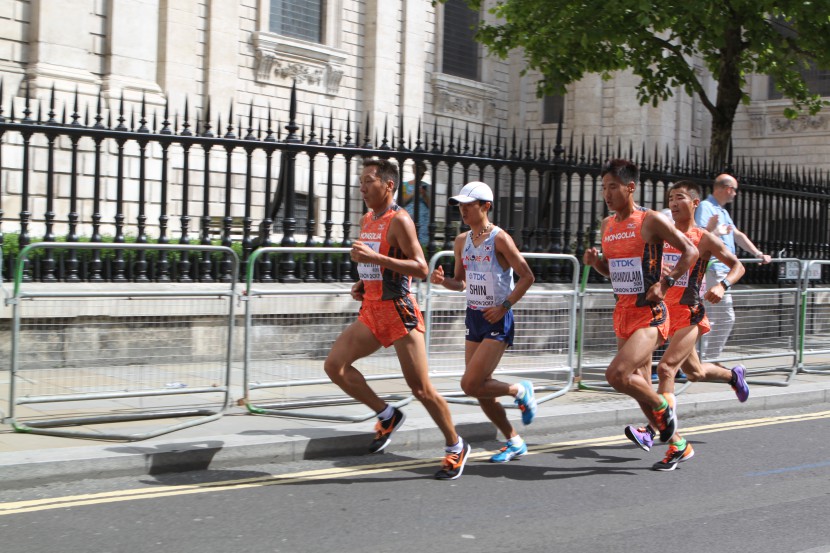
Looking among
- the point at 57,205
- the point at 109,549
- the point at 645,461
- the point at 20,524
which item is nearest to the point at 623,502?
the point at 645,461

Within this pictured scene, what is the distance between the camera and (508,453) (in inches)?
281

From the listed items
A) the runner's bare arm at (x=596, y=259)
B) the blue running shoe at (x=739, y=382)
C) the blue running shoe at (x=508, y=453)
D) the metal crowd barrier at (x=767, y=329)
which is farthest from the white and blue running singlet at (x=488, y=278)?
the metal crowd barrier at (x=767, y=329)

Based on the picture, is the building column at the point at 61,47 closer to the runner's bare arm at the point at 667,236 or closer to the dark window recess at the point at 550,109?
the runner's bare arm at the point at 667,236

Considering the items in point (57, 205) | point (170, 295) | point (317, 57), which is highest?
point (317, 57)

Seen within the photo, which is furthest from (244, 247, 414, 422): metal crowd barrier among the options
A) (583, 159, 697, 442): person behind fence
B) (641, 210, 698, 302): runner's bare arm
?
(641, 210, 698, 302): runner's bare arm

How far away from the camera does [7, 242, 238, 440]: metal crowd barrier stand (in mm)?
7035

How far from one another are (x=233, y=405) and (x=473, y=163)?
499cm

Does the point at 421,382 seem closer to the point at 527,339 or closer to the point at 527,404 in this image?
the point at 527,404

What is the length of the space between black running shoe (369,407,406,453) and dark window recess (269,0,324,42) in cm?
2032

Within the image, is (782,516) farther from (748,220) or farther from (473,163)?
(748,220)

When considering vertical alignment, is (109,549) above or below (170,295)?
below

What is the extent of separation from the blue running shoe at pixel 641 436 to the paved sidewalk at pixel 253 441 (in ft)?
3.50

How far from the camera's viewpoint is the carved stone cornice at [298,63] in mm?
25078

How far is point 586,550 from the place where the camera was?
508 cm
